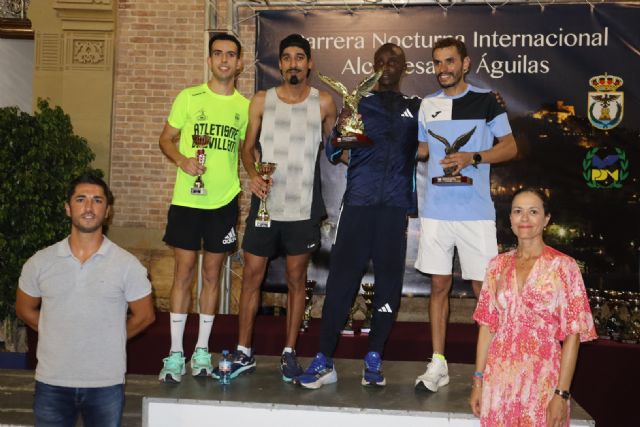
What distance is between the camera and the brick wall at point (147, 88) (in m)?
7.20

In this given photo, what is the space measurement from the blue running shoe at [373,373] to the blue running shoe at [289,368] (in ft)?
1.12

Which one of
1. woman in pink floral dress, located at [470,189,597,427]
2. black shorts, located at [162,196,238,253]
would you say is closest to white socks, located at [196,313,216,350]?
black shorts, located at [162,196,238,253]

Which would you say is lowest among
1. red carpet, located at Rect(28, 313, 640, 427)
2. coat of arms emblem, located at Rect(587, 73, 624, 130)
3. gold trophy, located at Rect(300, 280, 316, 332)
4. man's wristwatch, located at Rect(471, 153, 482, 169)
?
red carpet, located at Rect(28, 313, 640, 427)

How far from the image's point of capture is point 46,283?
285 centimetres

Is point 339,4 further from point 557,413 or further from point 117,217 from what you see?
point 557,413

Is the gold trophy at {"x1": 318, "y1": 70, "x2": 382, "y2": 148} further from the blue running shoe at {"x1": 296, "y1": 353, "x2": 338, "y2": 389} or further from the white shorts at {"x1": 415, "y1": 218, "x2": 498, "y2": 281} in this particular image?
the blue running shoe at {"x1": 296, "y1": 353, "x2": 338, "y2": 389}

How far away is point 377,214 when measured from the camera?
12.6ft

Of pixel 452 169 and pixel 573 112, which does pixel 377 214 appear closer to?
pixel 452 169

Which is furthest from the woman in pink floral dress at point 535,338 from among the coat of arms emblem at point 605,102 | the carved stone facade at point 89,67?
the carved stone facade at point 89,67

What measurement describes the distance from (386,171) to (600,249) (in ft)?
10.3

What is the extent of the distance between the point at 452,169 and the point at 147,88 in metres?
4.25

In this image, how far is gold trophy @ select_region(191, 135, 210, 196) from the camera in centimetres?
393

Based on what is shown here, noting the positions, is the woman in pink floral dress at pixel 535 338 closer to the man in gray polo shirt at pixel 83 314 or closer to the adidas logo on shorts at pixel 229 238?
the man in gray polo shirt at pixel 83 314

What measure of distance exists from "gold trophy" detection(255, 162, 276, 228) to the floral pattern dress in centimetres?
155
